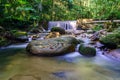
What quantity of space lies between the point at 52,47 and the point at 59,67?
1717 mm

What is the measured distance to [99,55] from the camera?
27.3 feet

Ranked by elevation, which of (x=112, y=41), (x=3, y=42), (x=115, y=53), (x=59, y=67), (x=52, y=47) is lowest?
(x=59, y=67)

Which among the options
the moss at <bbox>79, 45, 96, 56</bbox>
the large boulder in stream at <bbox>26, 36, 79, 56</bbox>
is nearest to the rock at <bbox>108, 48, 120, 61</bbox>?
the moss at <bbox>79, 45, 96, 56</bbox>

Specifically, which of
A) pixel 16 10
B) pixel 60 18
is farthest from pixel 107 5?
pixel 16 10

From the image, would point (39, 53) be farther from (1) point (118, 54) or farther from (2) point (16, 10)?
(2) point (16, 10)


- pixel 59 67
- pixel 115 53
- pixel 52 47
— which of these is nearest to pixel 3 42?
pixel 52 47

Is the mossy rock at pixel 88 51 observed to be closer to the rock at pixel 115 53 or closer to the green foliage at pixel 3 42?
the rock at pixel 115 53

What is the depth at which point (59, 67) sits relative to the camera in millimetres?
6621

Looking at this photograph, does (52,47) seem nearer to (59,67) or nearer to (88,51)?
(88,51)

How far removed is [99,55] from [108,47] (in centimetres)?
75

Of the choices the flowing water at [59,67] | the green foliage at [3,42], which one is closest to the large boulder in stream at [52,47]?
the flowing water at [59,67]

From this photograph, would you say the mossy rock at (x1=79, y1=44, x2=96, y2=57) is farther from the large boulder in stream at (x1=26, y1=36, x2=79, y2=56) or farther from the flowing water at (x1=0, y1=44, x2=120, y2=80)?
the large boulder in stream at (x1=26, y1=36, x2=79, y2=56)

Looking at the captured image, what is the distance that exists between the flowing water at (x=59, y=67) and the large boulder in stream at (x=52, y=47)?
30 cm

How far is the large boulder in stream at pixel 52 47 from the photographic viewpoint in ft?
26.6
